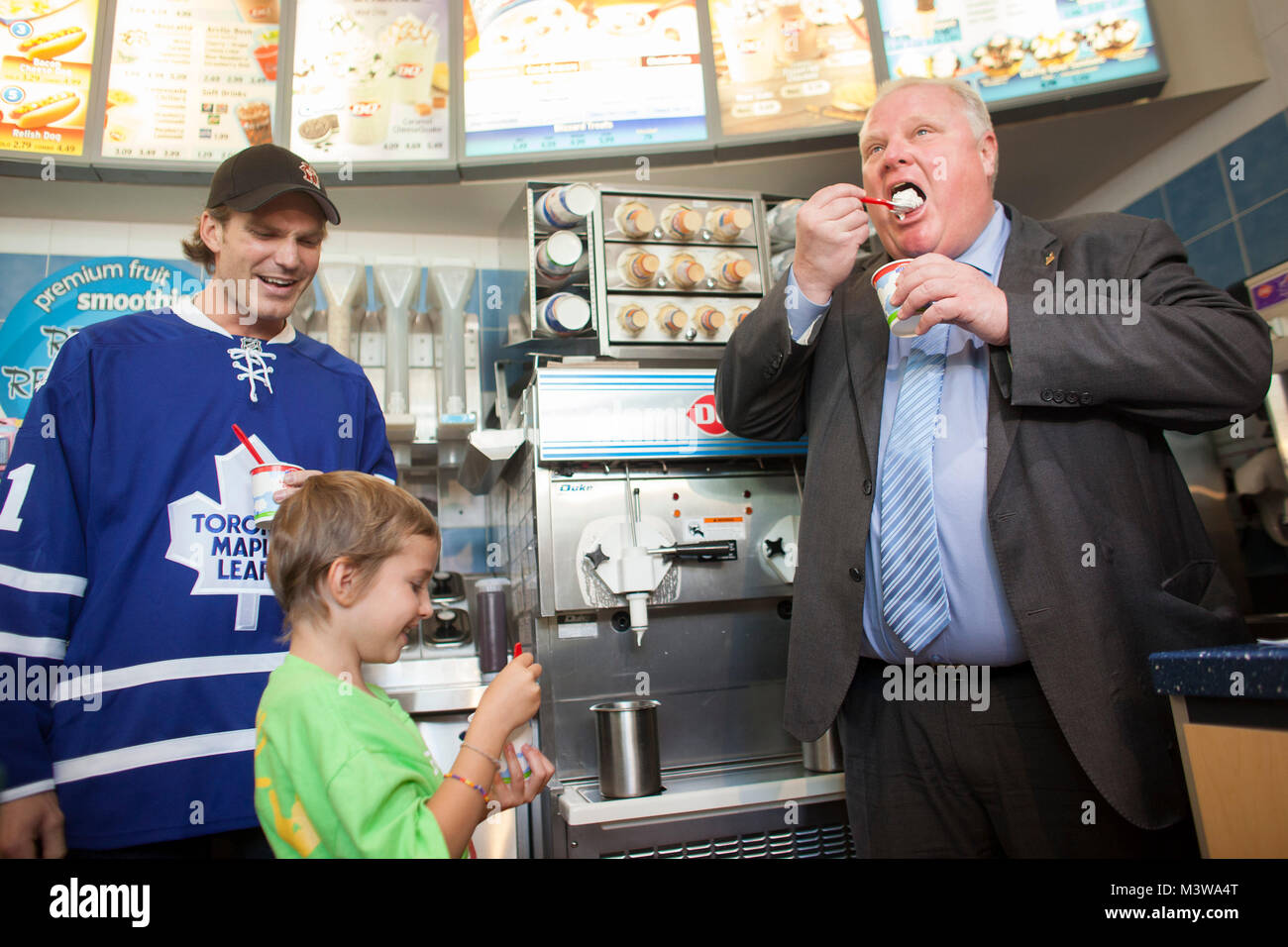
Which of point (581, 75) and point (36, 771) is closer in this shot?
point (36, 771)

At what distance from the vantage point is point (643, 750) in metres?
1.89

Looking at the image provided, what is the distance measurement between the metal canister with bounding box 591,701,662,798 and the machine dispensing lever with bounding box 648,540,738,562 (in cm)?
41

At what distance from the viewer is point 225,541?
149cm

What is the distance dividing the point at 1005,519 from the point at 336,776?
109cm

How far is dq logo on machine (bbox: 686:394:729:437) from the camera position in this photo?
229 centimetres

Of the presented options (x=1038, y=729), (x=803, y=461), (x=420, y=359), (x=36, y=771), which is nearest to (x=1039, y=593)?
(x=1038, y=729)

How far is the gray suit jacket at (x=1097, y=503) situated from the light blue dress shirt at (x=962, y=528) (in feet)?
0.12

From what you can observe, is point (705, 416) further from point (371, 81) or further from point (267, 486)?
point (371, 81)

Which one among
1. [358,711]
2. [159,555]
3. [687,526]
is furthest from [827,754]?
[159,555]

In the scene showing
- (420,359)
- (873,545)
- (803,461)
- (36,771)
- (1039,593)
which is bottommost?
(36,771)

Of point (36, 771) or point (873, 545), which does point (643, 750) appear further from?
point (36, 771)

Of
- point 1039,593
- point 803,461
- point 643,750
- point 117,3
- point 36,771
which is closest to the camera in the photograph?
point 36,771

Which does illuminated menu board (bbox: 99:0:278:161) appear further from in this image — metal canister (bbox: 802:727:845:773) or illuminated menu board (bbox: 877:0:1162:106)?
metal canister (bbox: 802:727:845:773)
